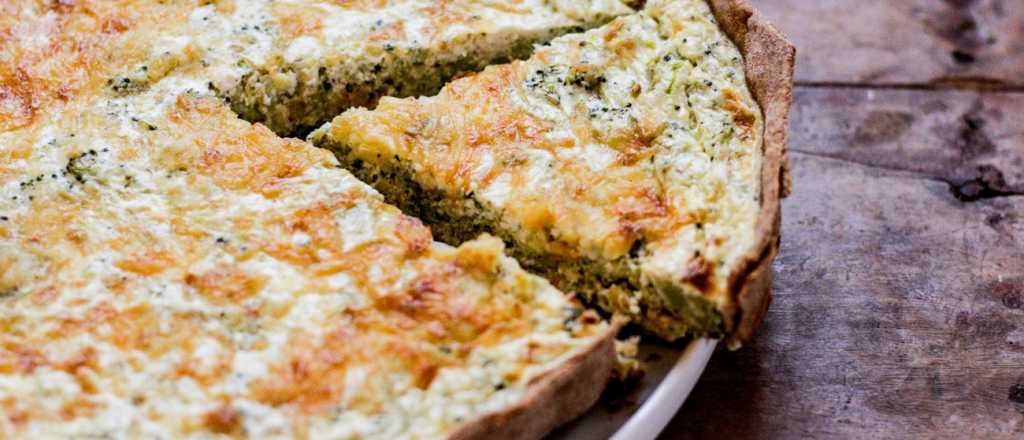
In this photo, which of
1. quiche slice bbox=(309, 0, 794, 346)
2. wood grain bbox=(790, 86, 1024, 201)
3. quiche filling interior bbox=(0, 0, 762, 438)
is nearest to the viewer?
quiche filling interior bbox=(0, 0, 762, 438)

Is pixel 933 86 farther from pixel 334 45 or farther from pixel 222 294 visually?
pixel 222 294

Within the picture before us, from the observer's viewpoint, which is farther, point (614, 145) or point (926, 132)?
point (926, 132)

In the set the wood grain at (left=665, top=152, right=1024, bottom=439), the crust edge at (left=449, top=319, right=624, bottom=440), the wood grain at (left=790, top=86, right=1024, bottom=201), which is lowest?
the wood grain at (left=665, top=152, right=1024, bottom=439)

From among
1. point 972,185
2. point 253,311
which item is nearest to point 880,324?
point 972,185

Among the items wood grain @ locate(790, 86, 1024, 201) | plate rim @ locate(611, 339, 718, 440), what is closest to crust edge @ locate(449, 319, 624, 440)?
plate rim @ locate(611, 339, 718, 440)

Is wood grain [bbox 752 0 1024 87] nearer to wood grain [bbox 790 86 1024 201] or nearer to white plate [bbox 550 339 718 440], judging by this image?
wood grain [bbox 790 86 1024 201]

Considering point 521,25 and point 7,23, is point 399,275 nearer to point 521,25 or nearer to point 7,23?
point 521,25
